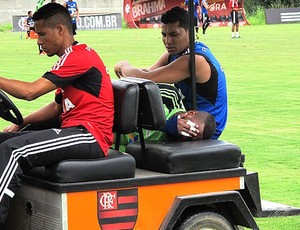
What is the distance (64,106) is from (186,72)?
3.23 feet

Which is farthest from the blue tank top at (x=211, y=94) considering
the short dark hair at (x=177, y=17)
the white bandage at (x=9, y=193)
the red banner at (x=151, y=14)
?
the red banner at (x=151, y=14)

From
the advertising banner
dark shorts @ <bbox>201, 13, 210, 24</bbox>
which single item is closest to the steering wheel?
dark shorts @ <bbox>201, 13, 210, 24</bbox>

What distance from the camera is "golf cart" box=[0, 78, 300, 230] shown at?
5.02 meters

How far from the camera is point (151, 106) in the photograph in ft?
17.8

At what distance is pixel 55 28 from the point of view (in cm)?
538

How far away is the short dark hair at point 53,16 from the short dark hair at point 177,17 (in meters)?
0.97

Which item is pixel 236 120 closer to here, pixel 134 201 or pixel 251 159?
pixel 251 159

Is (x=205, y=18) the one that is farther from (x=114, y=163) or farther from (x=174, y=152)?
(x=114, y=163)

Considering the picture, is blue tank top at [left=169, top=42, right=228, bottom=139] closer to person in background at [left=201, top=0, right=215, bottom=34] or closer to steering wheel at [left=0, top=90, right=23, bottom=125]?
steering wheel at [left=0, top=90, right=23, bottom=125]

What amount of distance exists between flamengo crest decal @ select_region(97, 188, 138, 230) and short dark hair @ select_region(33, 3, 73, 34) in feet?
3.36

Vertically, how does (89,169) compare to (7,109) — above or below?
below

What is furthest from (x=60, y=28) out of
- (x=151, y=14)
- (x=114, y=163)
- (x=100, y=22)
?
(x=100, y=22)

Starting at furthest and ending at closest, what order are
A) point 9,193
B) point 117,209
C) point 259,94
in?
point 259,94 → point 117,209 → point 9,193

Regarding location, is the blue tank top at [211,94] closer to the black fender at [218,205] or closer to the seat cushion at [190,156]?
the seat cushion at [190,156]
